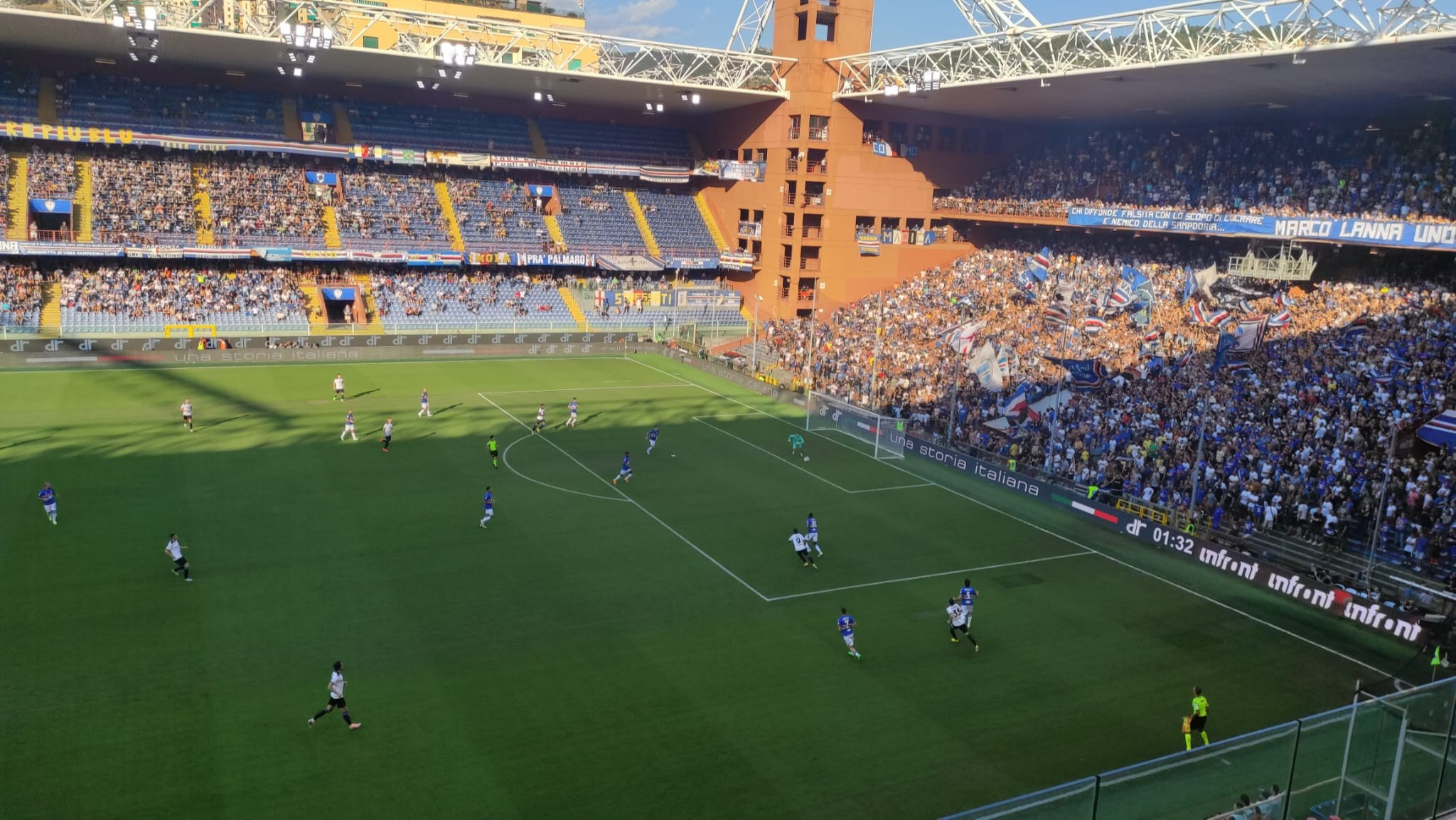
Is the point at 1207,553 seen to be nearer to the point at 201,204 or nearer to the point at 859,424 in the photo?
the point at 859,424

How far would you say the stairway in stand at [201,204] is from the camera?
54219 millimetres

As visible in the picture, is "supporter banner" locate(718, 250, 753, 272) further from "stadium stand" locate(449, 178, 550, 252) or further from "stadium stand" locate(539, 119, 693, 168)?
"stadium stand" locate(449, 178, 550, 252)

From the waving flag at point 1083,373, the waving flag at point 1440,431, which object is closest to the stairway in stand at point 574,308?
the waving flag at point 1083,373

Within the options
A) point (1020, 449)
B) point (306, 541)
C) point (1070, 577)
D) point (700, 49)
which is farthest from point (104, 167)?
point (1070, 577)

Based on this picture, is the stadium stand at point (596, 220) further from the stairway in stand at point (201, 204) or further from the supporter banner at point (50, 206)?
the supporter banner at point (50, 206)

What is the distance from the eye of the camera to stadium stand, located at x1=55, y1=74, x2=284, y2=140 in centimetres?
5509

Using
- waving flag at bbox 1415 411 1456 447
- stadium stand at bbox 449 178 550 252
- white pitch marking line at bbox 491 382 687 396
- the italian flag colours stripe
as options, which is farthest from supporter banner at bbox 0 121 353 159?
waving flag at bbox 1415 411 1456 447

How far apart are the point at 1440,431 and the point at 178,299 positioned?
54521 mm

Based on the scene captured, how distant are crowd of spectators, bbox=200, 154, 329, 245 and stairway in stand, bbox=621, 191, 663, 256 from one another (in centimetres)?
1919

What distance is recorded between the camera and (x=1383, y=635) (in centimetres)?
2328

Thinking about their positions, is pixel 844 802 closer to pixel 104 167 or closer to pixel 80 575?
pixel 80 575

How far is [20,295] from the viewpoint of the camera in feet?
161

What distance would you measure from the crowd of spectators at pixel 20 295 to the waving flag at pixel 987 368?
4413cm

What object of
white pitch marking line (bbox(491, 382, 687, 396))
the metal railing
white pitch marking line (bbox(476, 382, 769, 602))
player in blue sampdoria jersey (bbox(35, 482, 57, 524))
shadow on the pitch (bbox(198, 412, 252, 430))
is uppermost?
the metal railing
